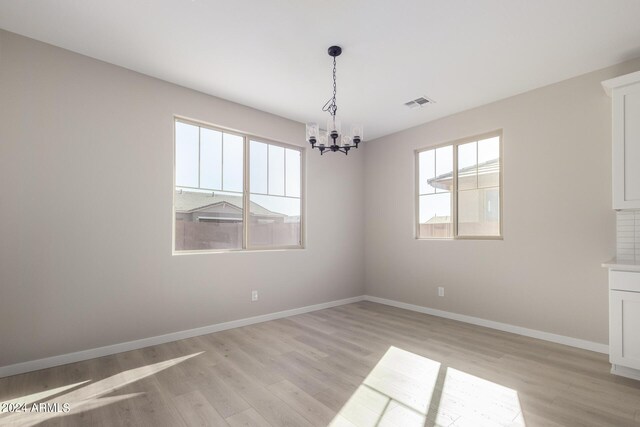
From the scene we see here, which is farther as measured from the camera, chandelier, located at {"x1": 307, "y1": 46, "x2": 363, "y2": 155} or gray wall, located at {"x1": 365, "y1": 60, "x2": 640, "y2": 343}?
gray wall, located at {"x1": 365, "y1": 60, "x2": 640, "y2": 343}

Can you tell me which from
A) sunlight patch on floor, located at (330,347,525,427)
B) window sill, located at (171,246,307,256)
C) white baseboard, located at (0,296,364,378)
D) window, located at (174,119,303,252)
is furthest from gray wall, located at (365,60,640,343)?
white baseboard, located at (0,296,364,378)

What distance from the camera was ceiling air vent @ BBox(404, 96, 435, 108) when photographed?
159 inches

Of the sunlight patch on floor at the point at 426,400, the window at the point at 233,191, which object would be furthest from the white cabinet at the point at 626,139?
the window at the point at 233,191

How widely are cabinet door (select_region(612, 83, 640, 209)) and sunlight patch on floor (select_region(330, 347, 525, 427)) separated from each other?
1976mm

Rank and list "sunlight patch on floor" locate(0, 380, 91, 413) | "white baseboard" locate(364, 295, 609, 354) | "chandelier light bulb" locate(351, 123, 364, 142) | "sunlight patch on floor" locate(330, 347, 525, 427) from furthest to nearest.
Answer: "white baseboard" locate(364, 295, 609, 354) → "chandelier light bulb" locate(351, 123, 364, 142) → "sunlight patch on floor" locate(0, 380, 91, 413) → "sunlight patch on floor" locate(330, 347, 525, 427)

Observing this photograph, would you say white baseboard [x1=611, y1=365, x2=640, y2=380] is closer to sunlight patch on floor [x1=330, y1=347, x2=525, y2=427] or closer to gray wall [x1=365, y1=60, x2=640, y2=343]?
gray wall [x1=365, y1=60, x2=640, y2=343]

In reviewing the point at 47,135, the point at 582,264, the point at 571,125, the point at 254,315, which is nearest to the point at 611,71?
the point at 571,125

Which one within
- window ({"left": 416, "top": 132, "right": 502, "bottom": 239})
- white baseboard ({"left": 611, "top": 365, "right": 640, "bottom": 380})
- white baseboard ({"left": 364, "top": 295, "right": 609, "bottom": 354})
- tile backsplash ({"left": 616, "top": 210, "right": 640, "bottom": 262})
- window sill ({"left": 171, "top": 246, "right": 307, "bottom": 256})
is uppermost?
window ({"left": 416, "top": 132, "right": 502, "bottom": 239})

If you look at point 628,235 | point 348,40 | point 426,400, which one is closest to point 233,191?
point 348,40

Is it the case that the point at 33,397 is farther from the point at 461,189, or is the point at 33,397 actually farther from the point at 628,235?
the point at 628,235

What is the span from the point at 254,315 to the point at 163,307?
3.87 feet

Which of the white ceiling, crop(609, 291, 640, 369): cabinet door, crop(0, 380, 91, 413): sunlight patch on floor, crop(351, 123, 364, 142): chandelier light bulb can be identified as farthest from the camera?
crop(351, 123, 364, 142): chandelier light bulb

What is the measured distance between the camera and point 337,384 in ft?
8.43

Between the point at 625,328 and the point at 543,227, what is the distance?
4.25ft
